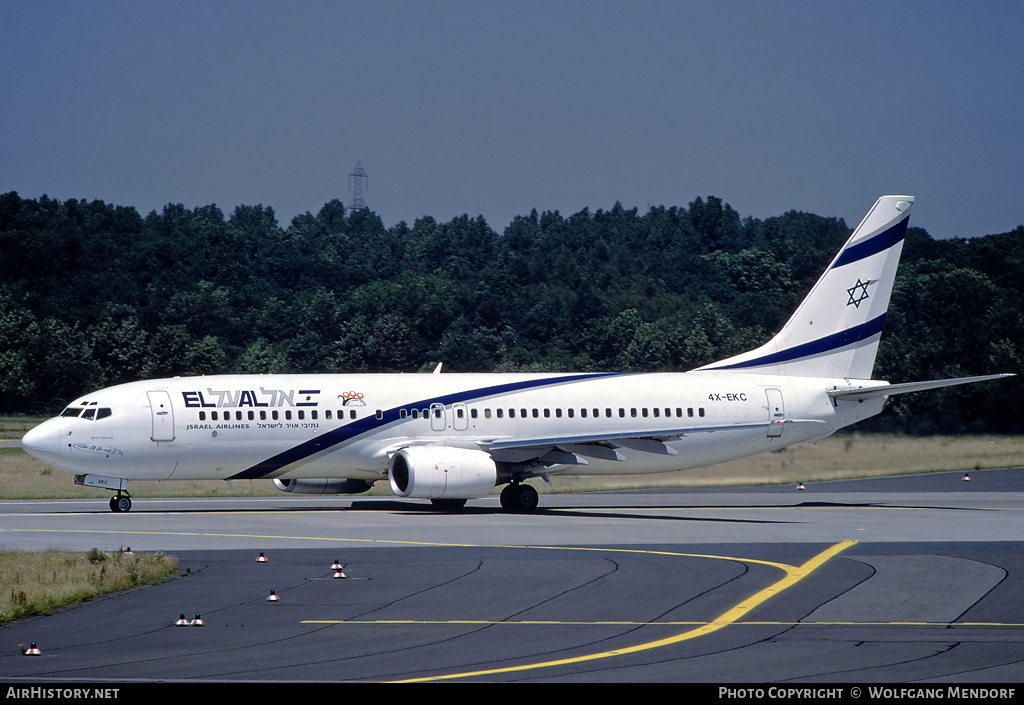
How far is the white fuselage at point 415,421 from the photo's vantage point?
3450 centimetres

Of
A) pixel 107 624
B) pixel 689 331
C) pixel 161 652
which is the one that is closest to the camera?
pixel 161 652

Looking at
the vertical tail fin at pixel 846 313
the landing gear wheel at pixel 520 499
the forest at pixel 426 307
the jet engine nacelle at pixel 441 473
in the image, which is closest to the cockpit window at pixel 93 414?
the jet engine nacelle at pixel 441 473

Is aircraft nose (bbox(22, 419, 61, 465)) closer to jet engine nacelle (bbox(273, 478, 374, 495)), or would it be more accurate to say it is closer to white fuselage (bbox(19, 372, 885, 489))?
white fuselage (bbox(19, 372, 885, 489))

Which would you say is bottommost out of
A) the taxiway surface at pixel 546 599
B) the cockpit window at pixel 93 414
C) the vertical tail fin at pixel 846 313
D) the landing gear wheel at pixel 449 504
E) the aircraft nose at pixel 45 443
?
the taxiway surface at pixel 546 599

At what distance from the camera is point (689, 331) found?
88.1 metres

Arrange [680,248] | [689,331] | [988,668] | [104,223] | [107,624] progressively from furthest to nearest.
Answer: [680,248] → [104,223] → [689,331] → [107,624] → [988,668]

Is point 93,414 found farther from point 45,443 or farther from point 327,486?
point 327,486

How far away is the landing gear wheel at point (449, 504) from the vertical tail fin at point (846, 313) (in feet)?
33.2

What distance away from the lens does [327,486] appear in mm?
37812

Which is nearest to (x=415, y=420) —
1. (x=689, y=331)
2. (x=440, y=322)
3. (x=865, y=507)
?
(x=865, y=507)

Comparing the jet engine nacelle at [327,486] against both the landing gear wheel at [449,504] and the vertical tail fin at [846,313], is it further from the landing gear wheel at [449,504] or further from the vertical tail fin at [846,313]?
the vertical tail fin at [846,313]

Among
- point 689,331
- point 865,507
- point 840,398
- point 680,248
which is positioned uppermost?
point 680,248
